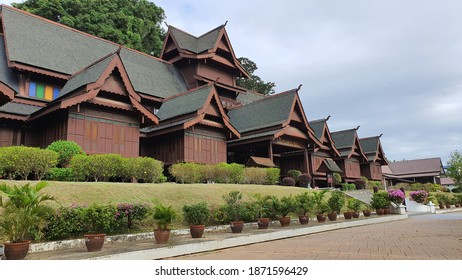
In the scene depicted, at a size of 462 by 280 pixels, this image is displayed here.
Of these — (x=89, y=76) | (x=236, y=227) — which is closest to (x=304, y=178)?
(x=236, y=227)

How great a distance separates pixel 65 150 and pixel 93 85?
3898 mm

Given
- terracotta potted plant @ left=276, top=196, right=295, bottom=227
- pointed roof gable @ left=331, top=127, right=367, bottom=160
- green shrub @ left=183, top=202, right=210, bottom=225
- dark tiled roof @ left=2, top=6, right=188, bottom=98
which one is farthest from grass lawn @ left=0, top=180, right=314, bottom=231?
pointed roof gable @ left=331, top=127, right=367, bottom=160

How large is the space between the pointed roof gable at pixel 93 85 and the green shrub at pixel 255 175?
247 inches

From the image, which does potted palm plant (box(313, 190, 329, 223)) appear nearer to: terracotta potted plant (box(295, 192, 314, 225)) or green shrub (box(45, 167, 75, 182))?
terracotta potted plant (box(295, 192, 314, 225))

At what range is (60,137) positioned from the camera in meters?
18.8

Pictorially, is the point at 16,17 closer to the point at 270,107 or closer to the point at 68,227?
the point at 270,107

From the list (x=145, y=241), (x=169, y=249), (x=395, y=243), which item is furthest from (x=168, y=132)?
(x=395, y=243)

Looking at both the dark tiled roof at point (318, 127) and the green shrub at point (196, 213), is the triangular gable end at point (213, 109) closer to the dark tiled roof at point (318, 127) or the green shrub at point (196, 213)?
the green shrub at point (196, 213)

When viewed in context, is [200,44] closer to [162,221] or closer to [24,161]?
[24,161]

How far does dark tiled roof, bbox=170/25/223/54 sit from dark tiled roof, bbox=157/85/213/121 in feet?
35.8

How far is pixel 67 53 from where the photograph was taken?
2698 cm

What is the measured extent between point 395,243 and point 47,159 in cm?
1277

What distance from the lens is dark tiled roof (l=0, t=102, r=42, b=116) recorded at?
19.5m

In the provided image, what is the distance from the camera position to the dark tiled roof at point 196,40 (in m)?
36.4
